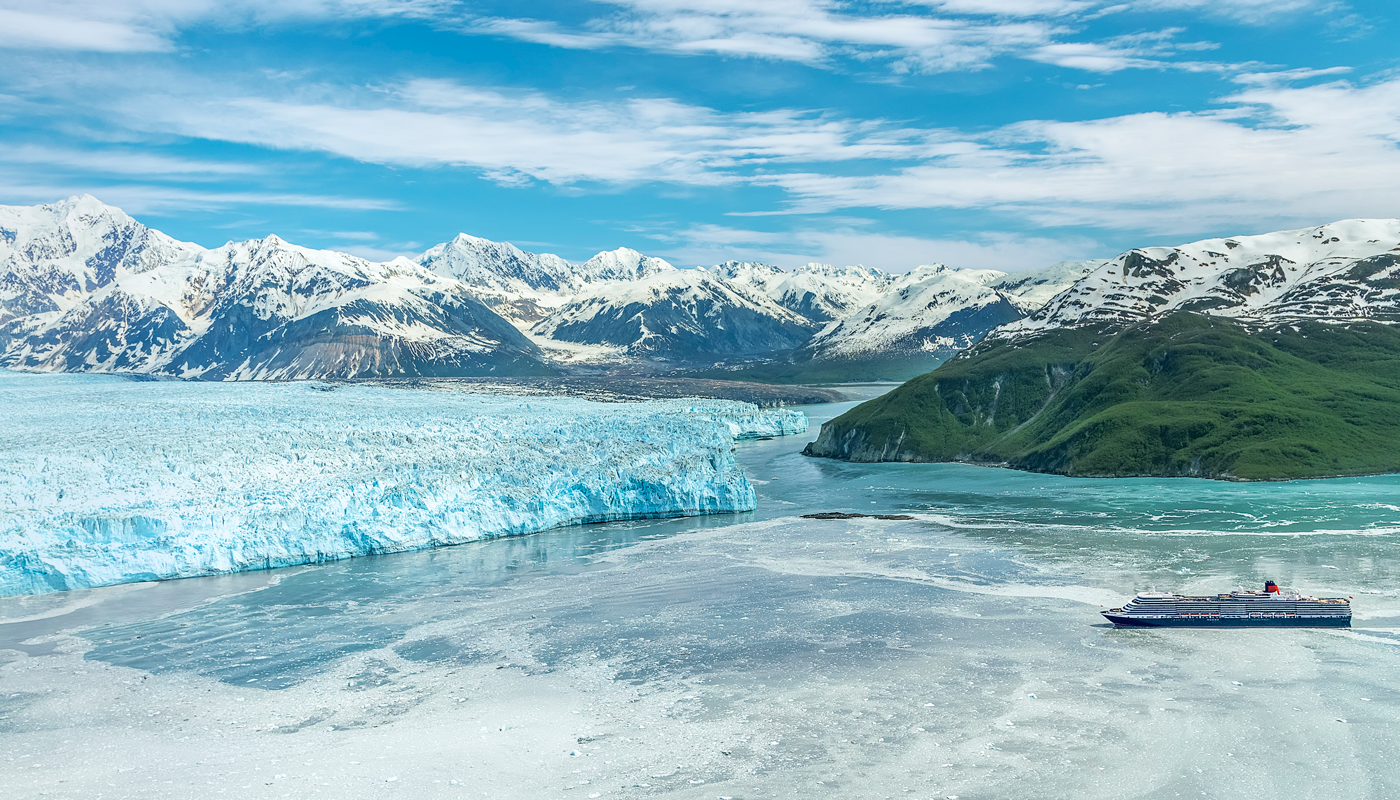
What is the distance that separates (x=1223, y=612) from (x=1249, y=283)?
515ft

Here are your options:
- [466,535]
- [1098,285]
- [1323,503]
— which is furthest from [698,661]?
[1098,285]

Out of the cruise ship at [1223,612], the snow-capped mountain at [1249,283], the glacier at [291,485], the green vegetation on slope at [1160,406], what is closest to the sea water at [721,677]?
the cruise ship at [1223,612]

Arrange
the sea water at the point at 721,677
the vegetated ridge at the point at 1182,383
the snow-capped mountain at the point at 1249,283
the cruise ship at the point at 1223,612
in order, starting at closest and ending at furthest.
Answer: the sea water at the point at 721,677, the cruise ship at the point at 1223,612, the vegetated ridge at the point at 1182,383, the snow-capped mountain at the point at 1249,283

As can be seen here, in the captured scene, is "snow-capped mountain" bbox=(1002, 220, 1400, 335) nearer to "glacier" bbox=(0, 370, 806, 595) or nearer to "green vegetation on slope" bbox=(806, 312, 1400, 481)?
"green vegetation on slope" bbox=(806, 312, 1400, 481)

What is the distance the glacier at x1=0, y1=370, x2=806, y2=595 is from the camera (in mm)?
61094

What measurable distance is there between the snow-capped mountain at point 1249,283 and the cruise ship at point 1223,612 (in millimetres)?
121630

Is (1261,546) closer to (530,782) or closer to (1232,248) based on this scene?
(530,782)

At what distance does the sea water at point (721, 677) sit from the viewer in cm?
3153

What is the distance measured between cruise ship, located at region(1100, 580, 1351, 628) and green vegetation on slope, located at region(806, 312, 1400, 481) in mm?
56845

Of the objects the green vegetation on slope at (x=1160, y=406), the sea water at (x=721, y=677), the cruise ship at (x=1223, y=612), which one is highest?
the green vegetation on slope at (x=1160, y=406)

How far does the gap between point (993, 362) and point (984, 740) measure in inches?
4695

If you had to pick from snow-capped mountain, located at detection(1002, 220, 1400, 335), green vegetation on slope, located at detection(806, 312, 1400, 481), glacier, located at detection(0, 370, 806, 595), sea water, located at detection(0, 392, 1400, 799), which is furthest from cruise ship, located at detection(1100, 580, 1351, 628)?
snow-capped mountain, located at detection(1002, 220, 1400, 335)

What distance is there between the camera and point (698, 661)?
43.8 m

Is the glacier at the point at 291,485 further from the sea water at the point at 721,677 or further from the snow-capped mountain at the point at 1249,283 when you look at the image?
the snow-capped mountain at the point at 1249,283
